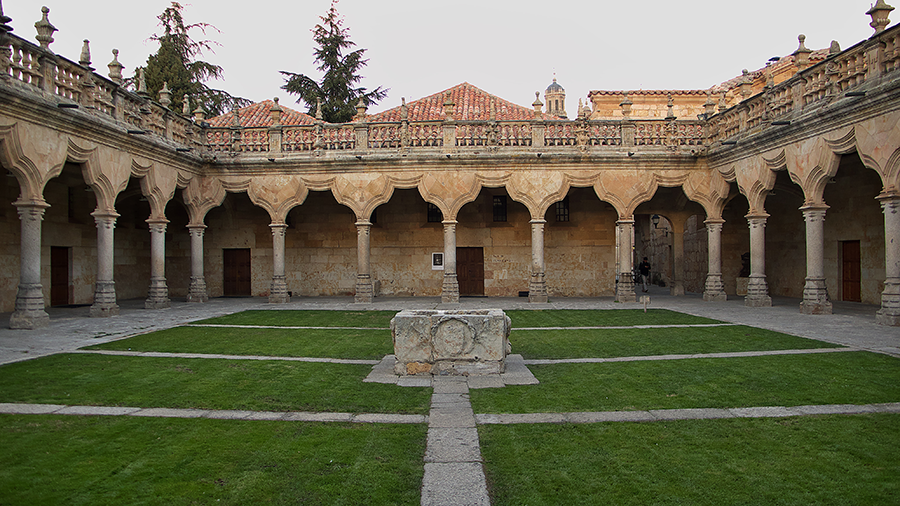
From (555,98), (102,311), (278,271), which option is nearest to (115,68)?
(102,311)

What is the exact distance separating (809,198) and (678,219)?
24.0 ft

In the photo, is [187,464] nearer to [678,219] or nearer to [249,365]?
[249,365]

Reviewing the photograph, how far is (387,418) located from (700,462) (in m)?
2.80

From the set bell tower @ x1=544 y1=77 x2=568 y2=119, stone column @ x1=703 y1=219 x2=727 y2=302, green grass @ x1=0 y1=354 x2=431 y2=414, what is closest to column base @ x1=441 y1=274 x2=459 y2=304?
stone column @ x1=703 y1=219 x2=727 y2=302

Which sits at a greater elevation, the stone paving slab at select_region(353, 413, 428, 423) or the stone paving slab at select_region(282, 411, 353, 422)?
the stone paving slab at select_region(282, 411, 353, 422)

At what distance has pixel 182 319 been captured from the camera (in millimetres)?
13570

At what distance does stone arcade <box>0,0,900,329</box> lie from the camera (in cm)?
1201

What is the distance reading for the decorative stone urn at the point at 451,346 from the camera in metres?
7.09

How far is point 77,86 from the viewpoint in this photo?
42.5 ft

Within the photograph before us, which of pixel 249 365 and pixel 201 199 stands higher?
pixel 201 199

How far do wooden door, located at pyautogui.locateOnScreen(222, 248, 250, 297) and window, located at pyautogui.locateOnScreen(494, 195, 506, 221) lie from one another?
408 inches

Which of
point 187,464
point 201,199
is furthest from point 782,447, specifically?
point 201,199

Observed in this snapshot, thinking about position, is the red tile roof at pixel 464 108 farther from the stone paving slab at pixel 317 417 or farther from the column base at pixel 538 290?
the stone paving slab at pixel 317 417

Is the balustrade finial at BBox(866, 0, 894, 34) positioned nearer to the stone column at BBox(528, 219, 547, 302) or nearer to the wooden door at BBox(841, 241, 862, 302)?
the wooden door at BBox(841, 241, 862, 302)
